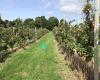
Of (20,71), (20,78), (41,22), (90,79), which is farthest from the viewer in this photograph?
(41,22)

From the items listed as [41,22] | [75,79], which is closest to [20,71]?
[75,79]

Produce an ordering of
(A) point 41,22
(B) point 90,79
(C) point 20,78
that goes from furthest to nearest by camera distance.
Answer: (A) point 41,22 → (C) point 20,78 → (B) point 90,79

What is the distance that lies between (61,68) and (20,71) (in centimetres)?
271

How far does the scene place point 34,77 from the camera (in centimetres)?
1358

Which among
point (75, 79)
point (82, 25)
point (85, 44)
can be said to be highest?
point (82, 25)

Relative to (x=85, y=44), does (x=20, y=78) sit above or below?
below

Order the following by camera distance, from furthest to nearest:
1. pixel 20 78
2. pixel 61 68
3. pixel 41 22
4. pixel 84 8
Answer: pixel 41 22, pixel 61 68, pixel 20 78, pixel 84 8

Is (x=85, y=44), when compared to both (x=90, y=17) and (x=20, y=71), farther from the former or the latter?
(x=20, y=71)

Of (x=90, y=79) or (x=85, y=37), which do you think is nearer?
(x=90, y=79)

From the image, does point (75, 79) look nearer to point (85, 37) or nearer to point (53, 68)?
point (85, 37)

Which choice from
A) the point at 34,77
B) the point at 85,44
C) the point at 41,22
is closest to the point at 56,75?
the point at 34,77

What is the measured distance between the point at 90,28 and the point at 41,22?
324 feet

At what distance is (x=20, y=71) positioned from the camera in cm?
1528

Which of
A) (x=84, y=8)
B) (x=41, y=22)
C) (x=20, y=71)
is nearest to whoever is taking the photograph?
(x=84, y=8)
